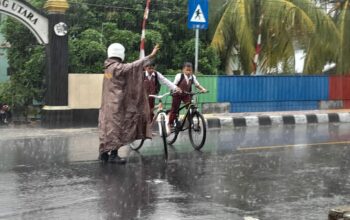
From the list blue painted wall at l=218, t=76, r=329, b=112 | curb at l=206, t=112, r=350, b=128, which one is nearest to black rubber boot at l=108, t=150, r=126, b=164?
curb at l=206, t=112, r=350, b=128

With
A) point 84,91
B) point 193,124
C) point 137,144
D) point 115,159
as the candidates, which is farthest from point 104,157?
point 84,91

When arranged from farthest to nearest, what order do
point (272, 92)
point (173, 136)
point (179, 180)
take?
point (272, 92) < point (173, 136) < point (179, 180)

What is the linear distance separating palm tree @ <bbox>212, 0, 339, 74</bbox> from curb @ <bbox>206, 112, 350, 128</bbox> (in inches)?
99.3

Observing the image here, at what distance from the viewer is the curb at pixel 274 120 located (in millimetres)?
14141

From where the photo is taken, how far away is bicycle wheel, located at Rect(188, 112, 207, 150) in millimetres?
9555

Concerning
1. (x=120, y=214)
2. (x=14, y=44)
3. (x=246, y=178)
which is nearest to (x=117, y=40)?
(x=14, y=44)

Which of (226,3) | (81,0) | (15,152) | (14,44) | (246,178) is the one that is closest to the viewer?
(246,178)

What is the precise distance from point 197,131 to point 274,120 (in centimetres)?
564

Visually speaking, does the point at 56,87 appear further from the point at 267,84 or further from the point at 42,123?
the point at 267,84

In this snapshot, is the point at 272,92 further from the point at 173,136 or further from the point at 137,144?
the point at 137,144

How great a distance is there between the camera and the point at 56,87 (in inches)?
501

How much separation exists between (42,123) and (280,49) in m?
7.93

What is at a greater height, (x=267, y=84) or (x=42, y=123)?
(x=267, y=84)

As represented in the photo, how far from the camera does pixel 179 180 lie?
712 cm
